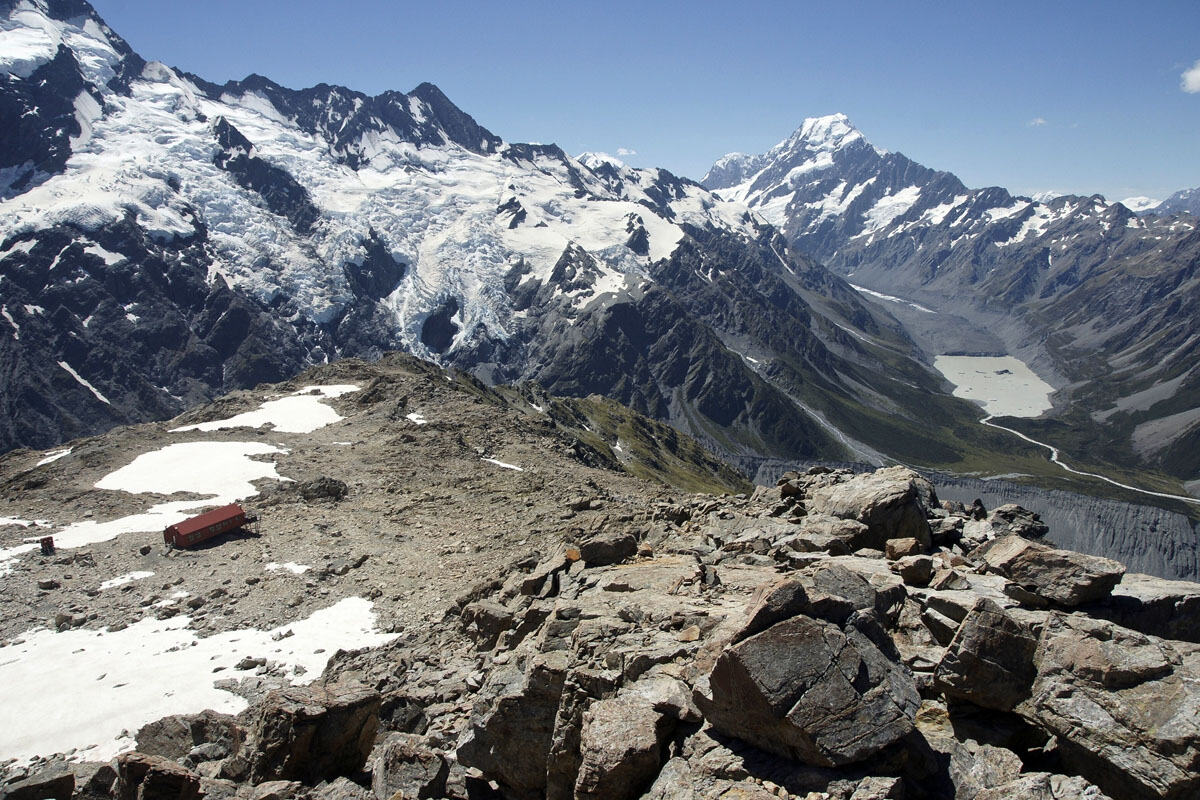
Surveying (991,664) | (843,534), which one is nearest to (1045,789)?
(991,664)

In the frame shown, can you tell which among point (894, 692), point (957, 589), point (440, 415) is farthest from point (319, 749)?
point (440, 415)

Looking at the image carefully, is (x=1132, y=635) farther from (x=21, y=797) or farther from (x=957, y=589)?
(x=21, y=797)

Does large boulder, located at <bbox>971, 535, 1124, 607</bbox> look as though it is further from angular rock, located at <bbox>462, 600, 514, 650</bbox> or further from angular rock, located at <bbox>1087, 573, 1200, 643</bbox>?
angular rock, located at <bbox>462, 600, 514, 650</bbox>

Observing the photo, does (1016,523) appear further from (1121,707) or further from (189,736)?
(189,736)

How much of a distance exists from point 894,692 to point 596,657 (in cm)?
680

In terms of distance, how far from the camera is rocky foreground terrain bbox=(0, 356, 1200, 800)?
12953 mm

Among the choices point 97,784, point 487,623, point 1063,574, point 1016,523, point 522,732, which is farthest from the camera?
point 1016,523

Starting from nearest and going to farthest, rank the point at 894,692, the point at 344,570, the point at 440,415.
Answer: the point at 894,692
the point at 344,570
the point at 440,415

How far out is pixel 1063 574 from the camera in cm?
1669

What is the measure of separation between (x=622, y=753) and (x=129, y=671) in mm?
25029

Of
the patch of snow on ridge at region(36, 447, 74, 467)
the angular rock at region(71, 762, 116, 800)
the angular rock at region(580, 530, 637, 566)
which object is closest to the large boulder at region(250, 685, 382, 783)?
the angular rock at region(71, 762, 116, 800)

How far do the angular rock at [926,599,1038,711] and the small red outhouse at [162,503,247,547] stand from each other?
134ft

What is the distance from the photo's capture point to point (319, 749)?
1891cm

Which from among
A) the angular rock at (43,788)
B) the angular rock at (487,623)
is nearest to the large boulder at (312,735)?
the angular rock at (43,788)
